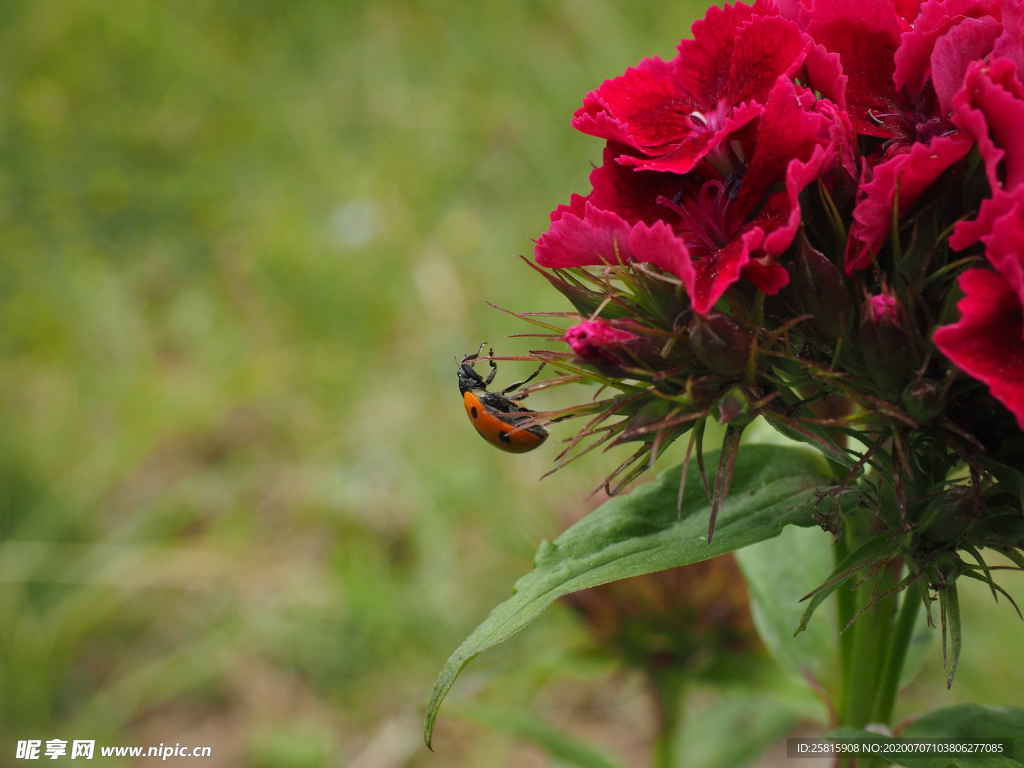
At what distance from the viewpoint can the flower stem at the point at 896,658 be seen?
1776mm

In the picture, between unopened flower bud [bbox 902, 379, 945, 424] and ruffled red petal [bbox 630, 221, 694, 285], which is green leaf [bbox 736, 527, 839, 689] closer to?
unopened flower bud [bbox 902, 379, 945, 424]

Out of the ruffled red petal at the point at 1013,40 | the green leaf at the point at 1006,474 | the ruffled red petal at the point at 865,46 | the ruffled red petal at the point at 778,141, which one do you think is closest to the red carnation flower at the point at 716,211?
the ruffled red petal at the point at 778,141

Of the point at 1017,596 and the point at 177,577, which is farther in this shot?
the point at 177,577

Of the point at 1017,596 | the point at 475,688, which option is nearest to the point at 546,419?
the point at 475,688

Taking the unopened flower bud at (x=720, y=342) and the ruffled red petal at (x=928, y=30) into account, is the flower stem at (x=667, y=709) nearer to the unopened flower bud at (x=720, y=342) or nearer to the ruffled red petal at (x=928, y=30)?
the unopened flower bud at (x=720, y=342)

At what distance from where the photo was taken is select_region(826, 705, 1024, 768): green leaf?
1571 millimetres

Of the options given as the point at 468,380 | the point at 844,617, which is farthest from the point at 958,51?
the point at 468,380

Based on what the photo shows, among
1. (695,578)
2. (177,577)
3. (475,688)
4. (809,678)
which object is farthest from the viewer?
(177,577)

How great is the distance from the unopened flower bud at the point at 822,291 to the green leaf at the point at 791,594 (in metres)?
1.05

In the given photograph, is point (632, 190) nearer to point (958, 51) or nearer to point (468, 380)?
point (958, 51)

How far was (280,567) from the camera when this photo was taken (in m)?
4.42

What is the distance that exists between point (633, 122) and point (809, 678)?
144 cm

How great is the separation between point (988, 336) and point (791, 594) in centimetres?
130

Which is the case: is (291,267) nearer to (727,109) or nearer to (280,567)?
(280,567)
